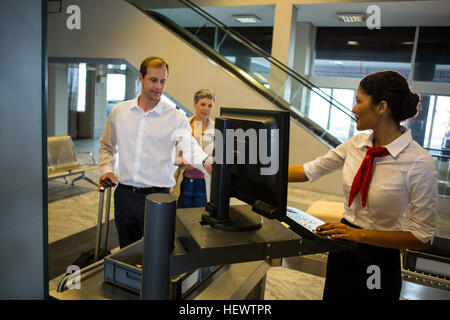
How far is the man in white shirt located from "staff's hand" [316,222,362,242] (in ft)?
4.74

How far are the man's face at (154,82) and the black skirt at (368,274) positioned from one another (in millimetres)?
1424

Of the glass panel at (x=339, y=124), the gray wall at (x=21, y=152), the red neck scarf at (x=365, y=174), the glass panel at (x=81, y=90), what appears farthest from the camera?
the glass panel at (x=81, y=90)

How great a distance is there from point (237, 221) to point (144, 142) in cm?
138

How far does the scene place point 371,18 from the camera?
9047mm

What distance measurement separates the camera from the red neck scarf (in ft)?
4.39

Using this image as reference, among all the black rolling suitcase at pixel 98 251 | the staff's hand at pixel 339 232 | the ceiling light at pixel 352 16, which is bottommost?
the black rolling suitcase at pixel 98 251

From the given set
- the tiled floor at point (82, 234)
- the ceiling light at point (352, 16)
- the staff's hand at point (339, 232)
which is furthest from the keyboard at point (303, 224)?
the ceiling light at point (352, 16)

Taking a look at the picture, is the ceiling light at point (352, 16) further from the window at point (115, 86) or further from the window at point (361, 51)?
the window at point (115, 86)

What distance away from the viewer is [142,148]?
2324 mm

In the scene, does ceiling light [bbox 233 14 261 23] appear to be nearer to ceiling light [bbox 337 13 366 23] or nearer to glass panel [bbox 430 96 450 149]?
ceiling light [bbox 337 13 366 23]

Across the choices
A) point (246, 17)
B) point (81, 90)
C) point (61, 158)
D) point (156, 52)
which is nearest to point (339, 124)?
point (156, 52)

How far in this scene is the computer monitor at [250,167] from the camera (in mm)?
1002

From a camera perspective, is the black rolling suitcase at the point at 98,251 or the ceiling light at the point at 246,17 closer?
the black rolling suitcase at the point at 98,251

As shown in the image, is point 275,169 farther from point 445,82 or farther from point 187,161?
point 445,82
